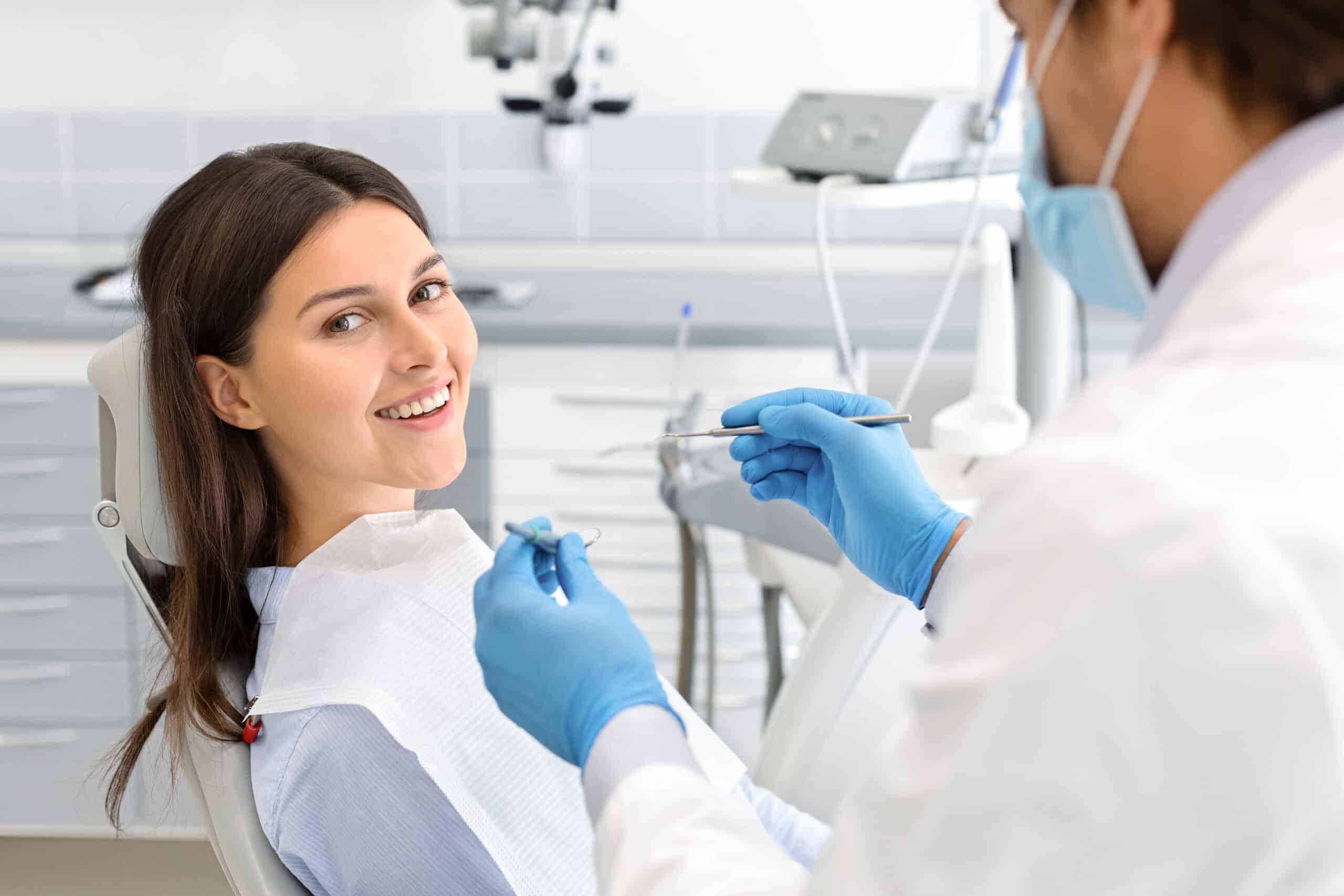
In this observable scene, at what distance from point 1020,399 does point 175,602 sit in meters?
1.20

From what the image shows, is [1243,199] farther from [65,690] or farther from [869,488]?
[65,690]

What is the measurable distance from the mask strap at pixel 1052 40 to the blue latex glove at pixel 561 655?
414 millimetres

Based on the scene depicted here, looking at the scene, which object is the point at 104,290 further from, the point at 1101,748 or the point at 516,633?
the point at 1101,748

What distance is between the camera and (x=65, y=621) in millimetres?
2379

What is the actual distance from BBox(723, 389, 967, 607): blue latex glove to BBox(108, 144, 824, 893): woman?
244 mm

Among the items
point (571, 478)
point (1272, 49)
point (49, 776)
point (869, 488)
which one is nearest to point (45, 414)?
point (49, 776)

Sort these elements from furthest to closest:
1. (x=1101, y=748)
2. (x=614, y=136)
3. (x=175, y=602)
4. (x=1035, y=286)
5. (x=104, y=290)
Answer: (x=614, y=136) → (x=104, y=290) → (x=1035, y=286) → (x=175, y=602) → (x=1101, y=748)

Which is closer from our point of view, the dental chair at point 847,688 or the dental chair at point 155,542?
the dental chair at point 155,542

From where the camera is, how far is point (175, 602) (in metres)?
1.05

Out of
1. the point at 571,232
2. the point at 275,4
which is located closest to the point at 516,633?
the point at 571,232

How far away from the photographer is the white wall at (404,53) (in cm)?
294

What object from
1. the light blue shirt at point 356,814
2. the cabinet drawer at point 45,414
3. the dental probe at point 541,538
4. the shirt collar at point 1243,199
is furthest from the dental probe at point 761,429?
the cabinet drawer at point 45,414

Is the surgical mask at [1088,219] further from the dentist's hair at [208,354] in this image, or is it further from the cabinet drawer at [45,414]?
the cabinet drawer at [45,414]

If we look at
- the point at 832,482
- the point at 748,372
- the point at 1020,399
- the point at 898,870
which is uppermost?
the point at 898,870
